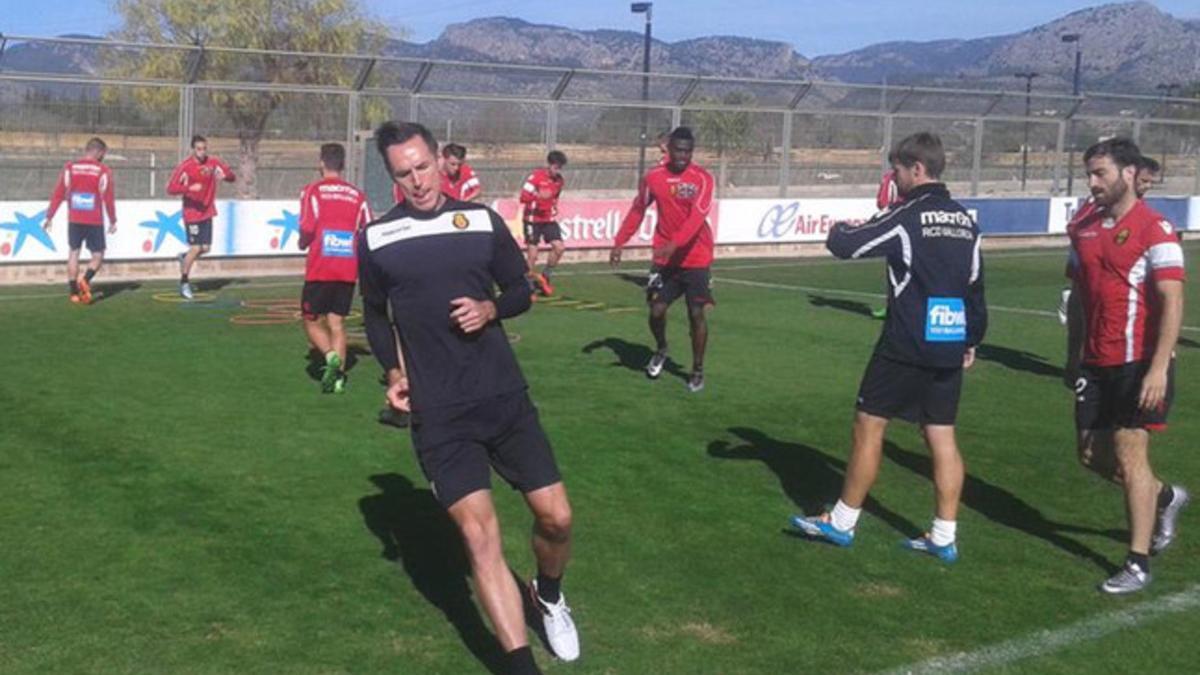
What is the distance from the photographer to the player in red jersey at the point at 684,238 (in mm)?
11562

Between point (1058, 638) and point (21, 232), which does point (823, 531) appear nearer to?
point (1058, 638)

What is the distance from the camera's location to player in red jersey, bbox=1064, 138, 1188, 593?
674 cm

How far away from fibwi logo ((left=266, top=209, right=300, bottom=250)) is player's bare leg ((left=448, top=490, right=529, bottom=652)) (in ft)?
52.2

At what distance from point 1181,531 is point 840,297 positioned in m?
11.4

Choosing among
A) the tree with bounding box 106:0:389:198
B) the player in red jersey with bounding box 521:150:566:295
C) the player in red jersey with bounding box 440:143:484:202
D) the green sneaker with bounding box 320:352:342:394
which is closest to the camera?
the green sneaker with bounding box 320:352:342:394

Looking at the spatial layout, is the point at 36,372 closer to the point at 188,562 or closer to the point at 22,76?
the point at 188,562

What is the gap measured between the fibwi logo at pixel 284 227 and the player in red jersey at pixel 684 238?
388 inches

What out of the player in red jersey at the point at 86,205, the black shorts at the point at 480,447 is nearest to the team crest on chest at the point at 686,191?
the black shorts at the point at 480,447

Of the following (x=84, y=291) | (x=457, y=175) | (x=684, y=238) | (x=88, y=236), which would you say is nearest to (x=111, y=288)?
(x=88, y=236)

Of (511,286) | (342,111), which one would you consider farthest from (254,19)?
(511,286)

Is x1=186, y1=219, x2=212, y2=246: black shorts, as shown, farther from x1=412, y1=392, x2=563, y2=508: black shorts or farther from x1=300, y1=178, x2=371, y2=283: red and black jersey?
x1=412, y1=392, x2=563, y2=508: black shorts

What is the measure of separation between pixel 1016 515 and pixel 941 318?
174 centimetres

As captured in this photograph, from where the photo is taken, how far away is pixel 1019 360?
13.9 m

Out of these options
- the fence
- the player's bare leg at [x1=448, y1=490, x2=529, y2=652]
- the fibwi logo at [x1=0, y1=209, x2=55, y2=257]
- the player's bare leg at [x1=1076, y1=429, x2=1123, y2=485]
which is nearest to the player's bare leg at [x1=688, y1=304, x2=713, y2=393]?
the player's bare leg at [x1=1076, y1=429, x2=1123, y2=485]
